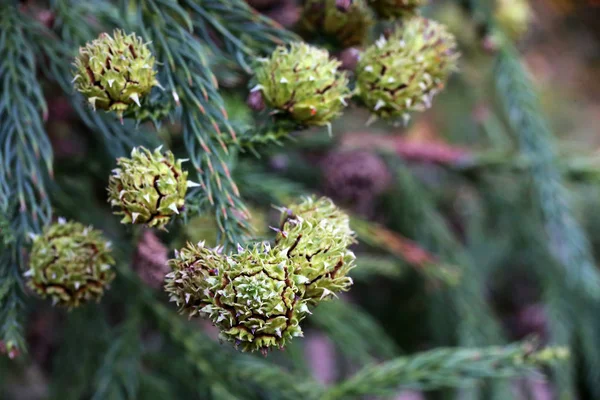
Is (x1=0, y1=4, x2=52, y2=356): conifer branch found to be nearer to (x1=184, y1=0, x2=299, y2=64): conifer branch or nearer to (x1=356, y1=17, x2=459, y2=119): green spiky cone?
(x1=184, y1=0, x2=299, y2=64): conifer branch

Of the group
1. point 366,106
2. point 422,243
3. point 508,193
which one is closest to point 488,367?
point 366,106

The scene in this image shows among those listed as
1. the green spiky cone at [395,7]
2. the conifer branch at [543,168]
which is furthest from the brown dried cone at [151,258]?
the conifer branch at [543,168]

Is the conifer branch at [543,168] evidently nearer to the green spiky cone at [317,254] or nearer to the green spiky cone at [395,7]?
the green spiky cone at [395,7]

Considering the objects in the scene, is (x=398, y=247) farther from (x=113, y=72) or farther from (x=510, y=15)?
(x=113, y=72)

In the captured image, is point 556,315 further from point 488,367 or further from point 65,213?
point 65,213

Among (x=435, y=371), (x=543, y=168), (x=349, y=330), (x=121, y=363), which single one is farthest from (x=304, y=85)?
(x=543, y=168)

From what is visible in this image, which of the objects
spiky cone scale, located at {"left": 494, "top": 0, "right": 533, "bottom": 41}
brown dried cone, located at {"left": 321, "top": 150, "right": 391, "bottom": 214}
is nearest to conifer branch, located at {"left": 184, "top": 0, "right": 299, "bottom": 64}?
brown dried cone, located at {"left": 321, "top": 150, "right": 391, "bottom": 214}
